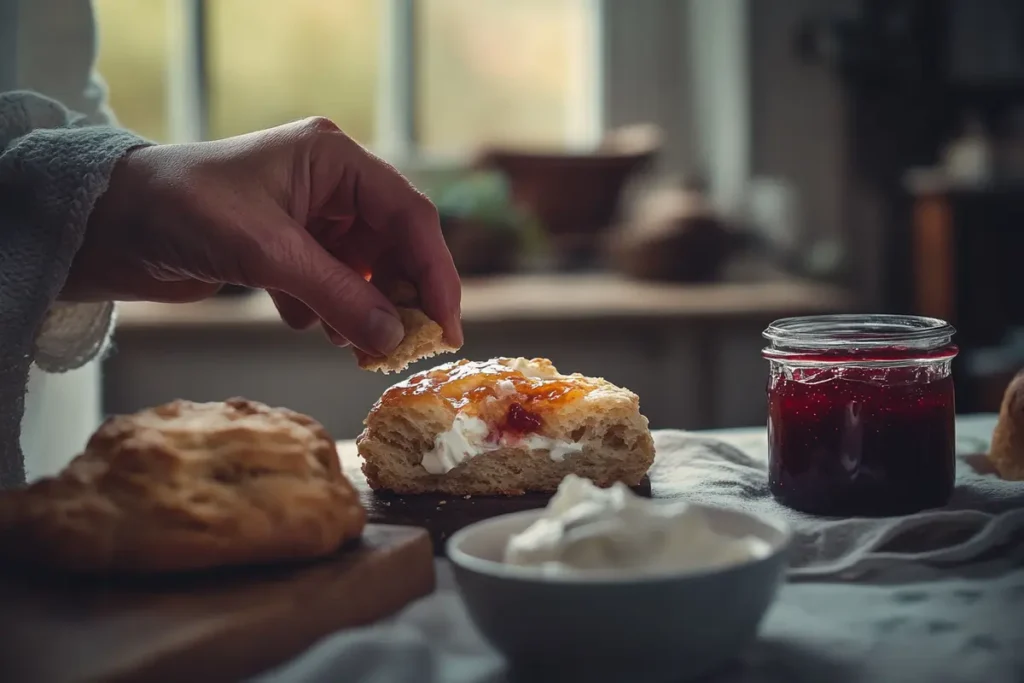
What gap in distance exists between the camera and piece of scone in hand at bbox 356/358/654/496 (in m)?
1.34

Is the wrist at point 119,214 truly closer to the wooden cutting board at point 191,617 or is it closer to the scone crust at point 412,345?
the scone crust at point 412,345

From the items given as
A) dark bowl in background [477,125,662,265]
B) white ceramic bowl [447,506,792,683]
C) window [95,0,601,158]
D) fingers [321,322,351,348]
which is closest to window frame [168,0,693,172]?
window [95,0,601,158]

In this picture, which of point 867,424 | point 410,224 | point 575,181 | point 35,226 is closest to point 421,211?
point 410,224

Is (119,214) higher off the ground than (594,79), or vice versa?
(594,79)

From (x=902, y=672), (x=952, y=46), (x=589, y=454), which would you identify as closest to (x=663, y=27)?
(x=952, y=46)

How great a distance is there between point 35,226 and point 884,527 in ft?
3.31

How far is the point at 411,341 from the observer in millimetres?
1367

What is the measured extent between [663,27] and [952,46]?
131 cm

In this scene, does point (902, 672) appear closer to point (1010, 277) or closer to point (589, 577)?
point (589, 577)

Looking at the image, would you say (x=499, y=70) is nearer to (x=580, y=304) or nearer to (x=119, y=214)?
(x=580, y=304)

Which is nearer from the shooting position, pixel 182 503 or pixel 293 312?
pixel 182 503

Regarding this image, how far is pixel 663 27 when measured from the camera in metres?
5.39

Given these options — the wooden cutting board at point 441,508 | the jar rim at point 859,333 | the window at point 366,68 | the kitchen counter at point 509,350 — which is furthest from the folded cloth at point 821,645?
the window at point 366,68

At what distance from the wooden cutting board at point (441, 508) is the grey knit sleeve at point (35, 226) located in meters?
0.44
